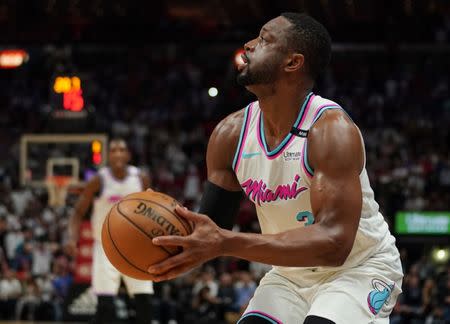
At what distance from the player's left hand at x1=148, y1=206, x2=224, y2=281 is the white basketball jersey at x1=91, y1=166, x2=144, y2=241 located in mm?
5468

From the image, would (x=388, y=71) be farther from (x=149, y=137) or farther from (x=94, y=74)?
(x=94, y=74)

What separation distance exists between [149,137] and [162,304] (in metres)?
8.08

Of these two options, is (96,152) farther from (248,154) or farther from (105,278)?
(248,154)

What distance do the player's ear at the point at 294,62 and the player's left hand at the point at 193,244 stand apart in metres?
0.83

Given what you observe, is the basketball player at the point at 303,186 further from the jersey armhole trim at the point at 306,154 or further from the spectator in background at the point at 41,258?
the spectator in background at the point at 41,258

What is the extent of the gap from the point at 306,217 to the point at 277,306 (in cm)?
37

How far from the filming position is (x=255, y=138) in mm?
3713

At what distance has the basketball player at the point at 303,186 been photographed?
3.27 metres

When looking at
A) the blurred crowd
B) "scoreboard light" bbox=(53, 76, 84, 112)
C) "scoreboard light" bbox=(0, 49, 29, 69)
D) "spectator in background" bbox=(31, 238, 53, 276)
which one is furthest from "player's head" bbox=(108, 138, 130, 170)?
"scoreboard light" bbox=(0, 49, 29, 69)

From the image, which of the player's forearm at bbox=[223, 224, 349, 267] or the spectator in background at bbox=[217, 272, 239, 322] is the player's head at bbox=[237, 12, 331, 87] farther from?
the spectator in background at bbox=[217, 272, 239, 322]

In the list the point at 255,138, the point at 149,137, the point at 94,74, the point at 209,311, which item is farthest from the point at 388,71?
the point at 255,138

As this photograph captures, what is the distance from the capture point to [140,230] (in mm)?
3094

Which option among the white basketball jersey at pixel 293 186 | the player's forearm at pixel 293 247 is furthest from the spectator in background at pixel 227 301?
the player's forearm at pixel 293 247

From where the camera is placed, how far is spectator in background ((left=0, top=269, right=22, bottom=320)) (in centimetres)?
1329
